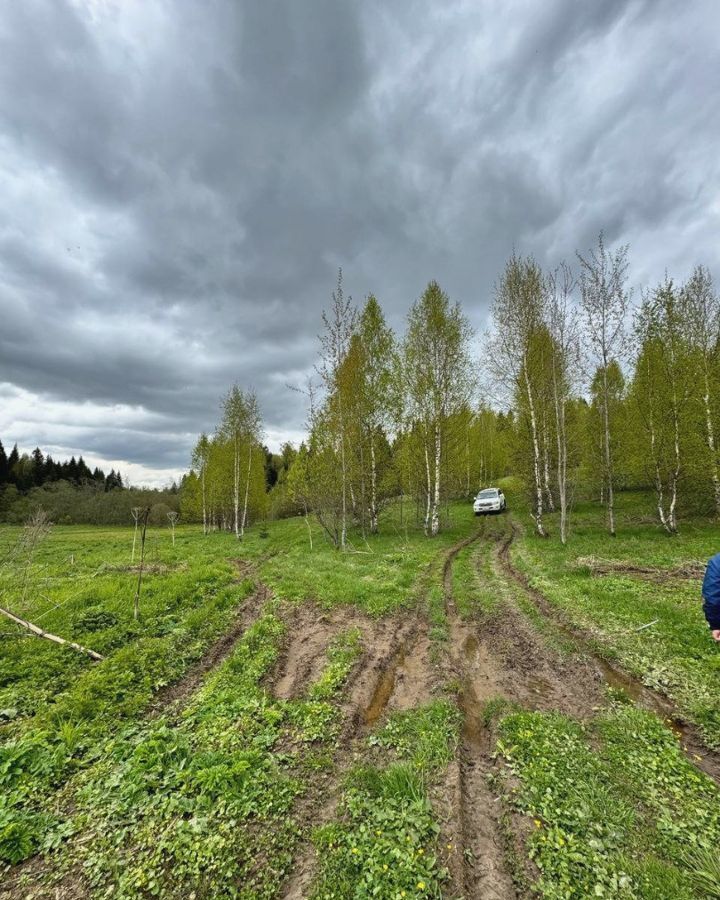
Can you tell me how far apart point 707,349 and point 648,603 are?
16103mm

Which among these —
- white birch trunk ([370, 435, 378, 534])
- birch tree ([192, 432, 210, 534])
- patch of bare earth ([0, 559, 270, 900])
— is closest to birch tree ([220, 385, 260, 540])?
birch tree ([192, 432, 210, 534])

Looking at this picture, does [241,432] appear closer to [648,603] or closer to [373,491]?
[373,491]

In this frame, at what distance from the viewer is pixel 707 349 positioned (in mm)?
17812

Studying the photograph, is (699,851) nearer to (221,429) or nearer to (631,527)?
(631,527)

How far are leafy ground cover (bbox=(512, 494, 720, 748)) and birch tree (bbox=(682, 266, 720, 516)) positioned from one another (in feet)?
12.2

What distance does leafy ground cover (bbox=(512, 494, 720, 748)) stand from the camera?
584cm

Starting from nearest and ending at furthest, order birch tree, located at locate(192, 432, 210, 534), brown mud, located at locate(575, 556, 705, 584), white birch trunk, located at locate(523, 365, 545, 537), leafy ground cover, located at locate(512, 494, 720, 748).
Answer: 1. leafy ground cover, located at locate(512, 494, 720, 748)
2. brown mud, located at locate(575, 556, 705, 584)
3. white birch trunk, located at locate(523, 365, 545, 537)
4. birch tree, located at locate(192, 432, 210, 534)

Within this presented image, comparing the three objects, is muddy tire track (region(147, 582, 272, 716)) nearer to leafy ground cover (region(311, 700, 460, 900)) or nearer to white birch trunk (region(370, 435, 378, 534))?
leafy ground cover (region(311, 700, 460, 900))

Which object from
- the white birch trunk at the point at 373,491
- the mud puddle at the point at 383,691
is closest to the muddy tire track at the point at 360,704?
the mud puddle at the point at 383,691

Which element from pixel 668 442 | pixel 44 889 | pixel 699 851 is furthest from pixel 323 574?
pixel 668 442

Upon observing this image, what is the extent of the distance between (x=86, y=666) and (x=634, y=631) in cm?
1084

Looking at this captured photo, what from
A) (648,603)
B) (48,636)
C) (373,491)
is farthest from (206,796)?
(373,491)

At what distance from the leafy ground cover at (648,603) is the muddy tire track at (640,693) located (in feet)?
0.45

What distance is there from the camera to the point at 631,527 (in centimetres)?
1933
